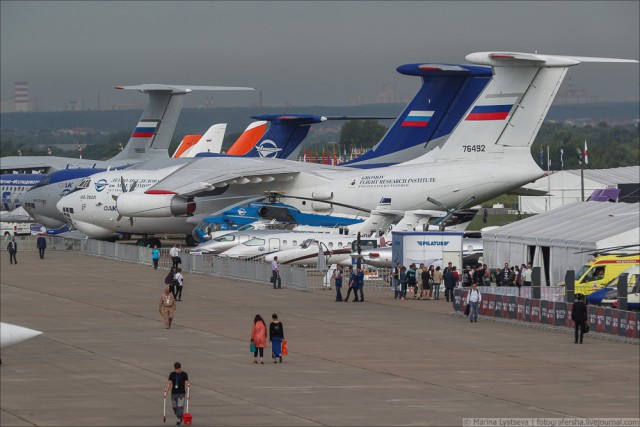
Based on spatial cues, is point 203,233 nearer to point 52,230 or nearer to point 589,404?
point 52,230

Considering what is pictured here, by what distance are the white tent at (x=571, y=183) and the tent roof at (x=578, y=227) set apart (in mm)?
57472

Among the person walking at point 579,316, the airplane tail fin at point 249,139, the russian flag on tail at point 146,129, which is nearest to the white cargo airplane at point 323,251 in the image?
the person walking at point 579,316

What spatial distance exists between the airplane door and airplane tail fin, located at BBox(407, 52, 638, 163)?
1291 centimetres

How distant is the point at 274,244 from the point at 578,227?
16.2m

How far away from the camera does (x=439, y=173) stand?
6334 centimetres

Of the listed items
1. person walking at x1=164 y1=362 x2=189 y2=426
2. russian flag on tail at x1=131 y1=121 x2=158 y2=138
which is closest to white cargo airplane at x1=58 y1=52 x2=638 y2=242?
russian flag on tail at x1=131 y1=121 x2=158 y2=138

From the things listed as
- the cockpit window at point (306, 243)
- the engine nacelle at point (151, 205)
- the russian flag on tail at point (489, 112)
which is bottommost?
the cockpit window at point (306, 243)

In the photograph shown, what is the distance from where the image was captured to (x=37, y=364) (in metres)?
26.2

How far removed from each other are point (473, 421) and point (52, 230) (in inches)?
2542

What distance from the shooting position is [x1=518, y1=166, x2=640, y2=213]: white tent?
344 ft

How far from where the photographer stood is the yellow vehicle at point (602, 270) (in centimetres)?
3675

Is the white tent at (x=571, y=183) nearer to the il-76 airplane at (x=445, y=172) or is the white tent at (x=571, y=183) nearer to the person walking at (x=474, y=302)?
the il-76 airplane at (x=445, y=172)

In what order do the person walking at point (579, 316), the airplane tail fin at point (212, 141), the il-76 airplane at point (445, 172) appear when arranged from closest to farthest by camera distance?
the person walking at point (579, 316), the il-76 airplane at point (445, 172), the airplane tail fin at point (212, 141)

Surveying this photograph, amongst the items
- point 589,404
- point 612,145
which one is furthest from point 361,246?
point 612,145
